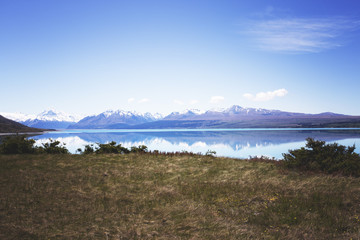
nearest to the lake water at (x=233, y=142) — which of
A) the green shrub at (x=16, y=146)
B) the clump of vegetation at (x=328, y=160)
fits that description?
the green shrub at (x=16, y=146)

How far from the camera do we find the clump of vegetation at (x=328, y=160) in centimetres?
1205

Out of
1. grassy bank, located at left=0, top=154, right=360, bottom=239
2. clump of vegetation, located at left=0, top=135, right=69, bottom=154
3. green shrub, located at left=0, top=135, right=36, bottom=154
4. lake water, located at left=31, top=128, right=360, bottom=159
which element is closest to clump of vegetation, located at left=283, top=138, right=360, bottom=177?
grassy bank, located at left=0, top=154, right=360, bottom=239

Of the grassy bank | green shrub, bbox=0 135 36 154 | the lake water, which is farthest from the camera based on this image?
the lake water

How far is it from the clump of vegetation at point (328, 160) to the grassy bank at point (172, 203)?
0.84 metres

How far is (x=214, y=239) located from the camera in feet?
21.0

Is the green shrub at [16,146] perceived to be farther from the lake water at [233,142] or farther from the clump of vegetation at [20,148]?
the lake water at [233,142]

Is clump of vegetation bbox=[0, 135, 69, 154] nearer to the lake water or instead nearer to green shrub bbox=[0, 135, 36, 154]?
green shrub bbox=[0, 135, 36, 154]

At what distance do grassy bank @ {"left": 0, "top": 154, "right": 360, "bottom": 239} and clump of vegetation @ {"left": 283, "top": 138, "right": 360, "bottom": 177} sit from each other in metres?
0.84

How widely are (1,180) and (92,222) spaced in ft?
21.8

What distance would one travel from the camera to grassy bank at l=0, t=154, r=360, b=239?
680 cm

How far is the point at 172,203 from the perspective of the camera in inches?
356

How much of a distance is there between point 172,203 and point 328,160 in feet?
30.4

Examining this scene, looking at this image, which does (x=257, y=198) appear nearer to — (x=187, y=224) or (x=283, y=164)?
(x=187, y=224)

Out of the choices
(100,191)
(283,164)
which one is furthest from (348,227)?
(100,191)
